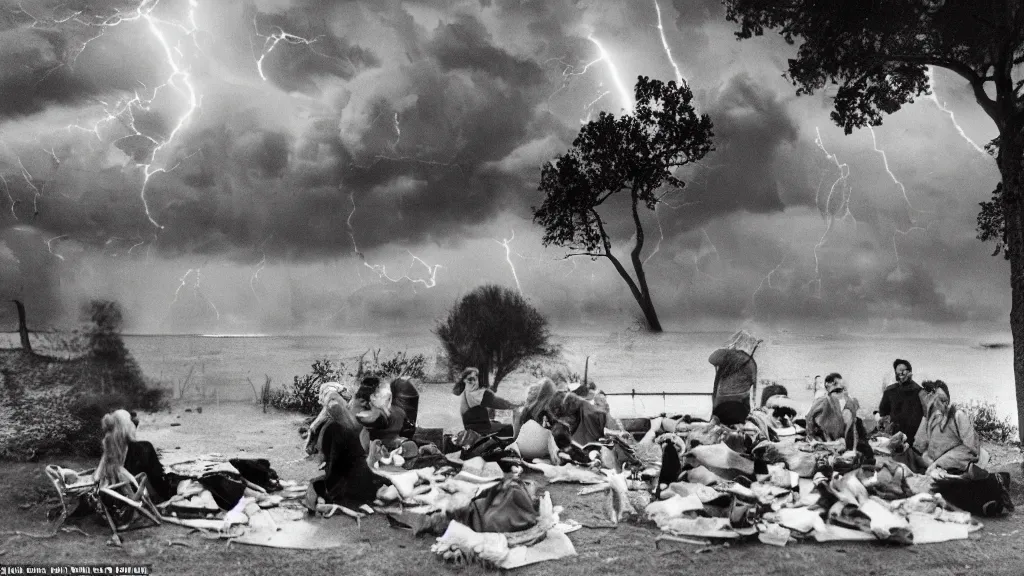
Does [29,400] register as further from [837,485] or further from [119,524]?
[837,485]

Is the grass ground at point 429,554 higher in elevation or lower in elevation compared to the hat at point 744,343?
lower

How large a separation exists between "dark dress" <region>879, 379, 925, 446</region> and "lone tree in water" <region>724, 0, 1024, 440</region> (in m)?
2.56

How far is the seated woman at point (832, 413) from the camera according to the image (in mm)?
10727

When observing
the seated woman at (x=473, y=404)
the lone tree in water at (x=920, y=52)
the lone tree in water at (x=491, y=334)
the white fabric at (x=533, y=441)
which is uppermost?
the lone tree in water at (x=920, y=52)

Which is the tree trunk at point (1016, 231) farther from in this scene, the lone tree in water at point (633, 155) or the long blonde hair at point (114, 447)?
the long blonde hair at point (114, 447)

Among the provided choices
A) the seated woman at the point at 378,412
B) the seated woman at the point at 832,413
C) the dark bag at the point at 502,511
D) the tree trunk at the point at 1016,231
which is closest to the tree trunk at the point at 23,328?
the seated woman at the point at 378,412

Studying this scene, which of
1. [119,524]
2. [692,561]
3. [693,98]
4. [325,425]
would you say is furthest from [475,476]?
[693,98]

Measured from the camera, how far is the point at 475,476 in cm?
934

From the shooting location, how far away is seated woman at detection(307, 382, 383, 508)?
26.5 feet

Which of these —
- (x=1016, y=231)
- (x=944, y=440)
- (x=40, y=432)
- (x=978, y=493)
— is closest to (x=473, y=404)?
(x=40, y=432)

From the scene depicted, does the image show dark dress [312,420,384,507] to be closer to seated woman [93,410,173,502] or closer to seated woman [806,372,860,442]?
seated woman [93,410,173,502]

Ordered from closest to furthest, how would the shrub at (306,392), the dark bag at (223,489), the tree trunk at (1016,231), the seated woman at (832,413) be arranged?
1. the dark bag at (223,489)
2. the seated woman at (832,413)
3. the tree trunk at (1016,231)
4. the shrub at (306,392)

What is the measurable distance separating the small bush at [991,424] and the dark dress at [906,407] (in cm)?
342

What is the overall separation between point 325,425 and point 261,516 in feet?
3.65
